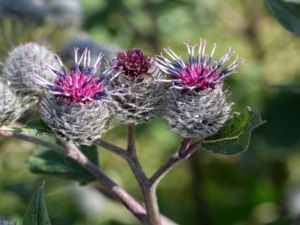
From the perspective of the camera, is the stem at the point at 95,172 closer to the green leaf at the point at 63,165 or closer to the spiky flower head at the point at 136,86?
the green leaf at the point at 63,165

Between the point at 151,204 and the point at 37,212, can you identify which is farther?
Result: the point at 151,204

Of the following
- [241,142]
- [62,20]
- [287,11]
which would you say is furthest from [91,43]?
[241,142]

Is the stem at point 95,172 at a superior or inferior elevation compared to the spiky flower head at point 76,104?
inferior

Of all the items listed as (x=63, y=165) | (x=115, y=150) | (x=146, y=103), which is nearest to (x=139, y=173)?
(x=115, y=150)

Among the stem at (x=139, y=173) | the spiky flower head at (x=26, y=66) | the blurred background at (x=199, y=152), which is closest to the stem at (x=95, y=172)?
the stem at (x=139, y=173)

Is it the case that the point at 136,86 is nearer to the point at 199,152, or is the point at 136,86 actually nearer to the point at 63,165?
the point at 63,165

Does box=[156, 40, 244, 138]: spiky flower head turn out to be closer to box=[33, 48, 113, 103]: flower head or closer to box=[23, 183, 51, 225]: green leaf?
box=[33, 48, 113, 103]: flower head

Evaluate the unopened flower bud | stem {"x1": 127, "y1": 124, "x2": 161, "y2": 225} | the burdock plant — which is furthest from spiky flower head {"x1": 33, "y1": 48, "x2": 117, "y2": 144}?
the unopened flower bud
